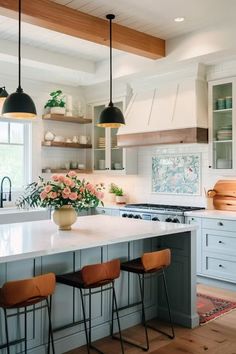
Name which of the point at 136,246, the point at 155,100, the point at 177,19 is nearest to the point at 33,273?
the point at 136,246

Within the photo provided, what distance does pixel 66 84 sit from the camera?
22.6 feet

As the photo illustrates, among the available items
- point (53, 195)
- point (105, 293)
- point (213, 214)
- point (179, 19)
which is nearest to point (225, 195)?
point (213, 214)

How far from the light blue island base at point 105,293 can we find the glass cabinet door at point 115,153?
8.80 ft

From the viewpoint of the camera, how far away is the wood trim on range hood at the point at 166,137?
5367 mm

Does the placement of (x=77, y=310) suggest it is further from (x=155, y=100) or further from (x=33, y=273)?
(x=155, y=100)

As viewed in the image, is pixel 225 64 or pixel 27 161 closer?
pixel 225 64

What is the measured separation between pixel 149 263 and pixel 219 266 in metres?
1.93

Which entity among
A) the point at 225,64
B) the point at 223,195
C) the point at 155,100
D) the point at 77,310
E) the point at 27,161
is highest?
the point at 225,64

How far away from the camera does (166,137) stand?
5.66 metres

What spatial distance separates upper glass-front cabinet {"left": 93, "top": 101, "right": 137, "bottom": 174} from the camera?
6570 millimetres

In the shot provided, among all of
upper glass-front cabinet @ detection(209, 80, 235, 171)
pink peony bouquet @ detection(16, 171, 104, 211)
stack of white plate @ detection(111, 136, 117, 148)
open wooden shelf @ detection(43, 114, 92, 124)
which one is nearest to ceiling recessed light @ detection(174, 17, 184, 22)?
upper glass-front cabinet @ detection(209, 80, 235, 171)

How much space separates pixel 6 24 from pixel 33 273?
3036mm

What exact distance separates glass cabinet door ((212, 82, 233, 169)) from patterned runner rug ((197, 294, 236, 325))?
1.70 metres

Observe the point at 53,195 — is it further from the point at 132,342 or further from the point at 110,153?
the point at 110,153
